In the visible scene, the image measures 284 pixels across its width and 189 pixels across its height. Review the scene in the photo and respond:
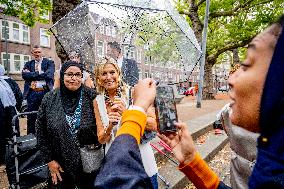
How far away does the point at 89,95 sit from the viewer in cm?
331

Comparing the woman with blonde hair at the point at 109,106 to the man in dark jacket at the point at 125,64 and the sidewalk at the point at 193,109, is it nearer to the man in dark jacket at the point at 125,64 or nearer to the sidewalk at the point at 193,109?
the man in dark jacket at the point at 125,64

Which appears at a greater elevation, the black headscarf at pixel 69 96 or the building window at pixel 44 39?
the building window at pixel 44 39

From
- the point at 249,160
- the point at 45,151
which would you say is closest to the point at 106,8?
the point at 45,151

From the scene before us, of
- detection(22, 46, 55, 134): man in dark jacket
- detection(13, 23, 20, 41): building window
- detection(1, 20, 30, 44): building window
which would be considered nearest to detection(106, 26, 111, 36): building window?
detection(22, 46, 55, 134): man in dark jacket

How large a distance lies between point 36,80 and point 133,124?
17.9ft

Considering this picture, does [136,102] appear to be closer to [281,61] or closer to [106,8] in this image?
[281,61]

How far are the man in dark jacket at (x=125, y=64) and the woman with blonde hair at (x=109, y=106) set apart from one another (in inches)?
2.7

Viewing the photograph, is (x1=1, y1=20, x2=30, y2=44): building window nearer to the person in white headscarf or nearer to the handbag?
the person in white headscarf

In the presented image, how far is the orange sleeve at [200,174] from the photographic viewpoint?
1.48m

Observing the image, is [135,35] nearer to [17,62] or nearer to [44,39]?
[17,62]

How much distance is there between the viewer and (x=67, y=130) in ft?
10.3

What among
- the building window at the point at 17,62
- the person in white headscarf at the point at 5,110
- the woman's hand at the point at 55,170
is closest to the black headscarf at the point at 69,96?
the woman's hand at the point at 55,170

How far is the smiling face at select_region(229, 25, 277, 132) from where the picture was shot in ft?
2.88

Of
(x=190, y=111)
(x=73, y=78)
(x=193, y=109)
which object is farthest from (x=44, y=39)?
(x=73, y=78)
